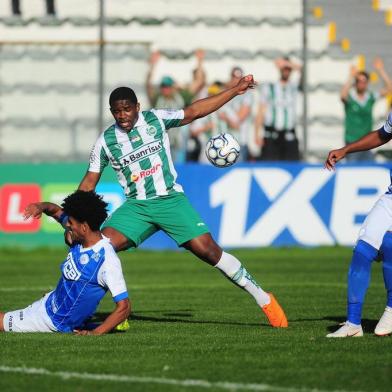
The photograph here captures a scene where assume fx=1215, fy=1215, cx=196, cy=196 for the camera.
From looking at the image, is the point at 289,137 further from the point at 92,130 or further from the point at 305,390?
the point at 305,390

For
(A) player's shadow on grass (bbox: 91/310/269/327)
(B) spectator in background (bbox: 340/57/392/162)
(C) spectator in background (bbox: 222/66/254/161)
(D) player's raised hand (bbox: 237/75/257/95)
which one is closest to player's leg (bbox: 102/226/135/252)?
(A) player's shadow on grass (bbox: 91/310/269/327)

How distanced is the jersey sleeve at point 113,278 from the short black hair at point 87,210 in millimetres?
297

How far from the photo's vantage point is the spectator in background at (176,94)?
67.5ft

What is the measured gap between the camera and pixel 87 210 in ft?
32.5

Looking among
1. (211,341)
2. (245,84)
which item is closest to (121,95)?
(245,84)

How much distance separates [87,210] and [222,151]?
7.12 feet

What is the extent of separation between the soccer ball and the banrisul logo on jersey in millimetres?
618

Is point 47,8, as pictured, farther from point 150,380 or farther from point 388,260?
point 150,380

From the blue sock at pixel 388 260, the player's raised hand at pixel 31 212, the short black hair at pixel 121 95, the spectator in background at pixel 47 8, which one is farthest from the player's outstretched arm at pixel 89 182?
the spectator in background at pixel 47 8

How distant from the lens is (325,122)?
2188cm

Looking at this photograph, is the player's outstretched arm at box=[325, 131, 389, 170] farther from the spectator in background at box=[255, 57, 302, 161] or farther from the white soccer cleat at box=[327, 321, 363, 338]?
the spectator in background at box=[255, 57, 302, 161]

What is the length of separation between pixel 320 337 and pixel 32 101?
1155 cm

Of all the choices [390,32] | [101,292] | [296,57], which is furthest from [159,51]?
[101,292]

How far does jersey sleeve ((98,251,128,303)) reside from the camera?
982 centimetres
